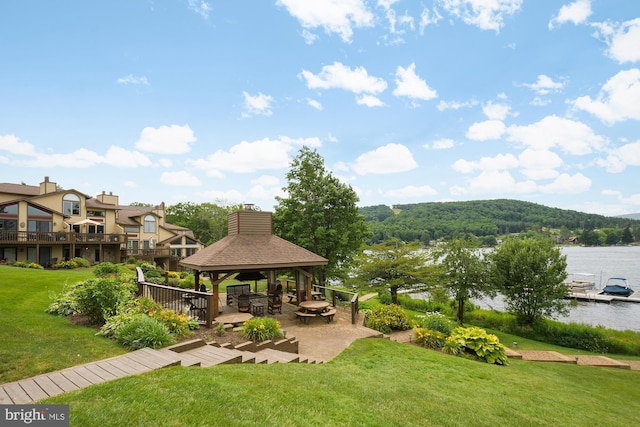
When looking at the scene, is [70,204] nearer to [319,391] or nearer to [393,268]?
[393,268]

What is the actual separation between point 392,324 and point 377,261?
659 centimetres

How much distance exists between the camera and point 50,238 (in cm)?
2567

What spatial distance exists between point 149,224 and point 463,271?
108 feet

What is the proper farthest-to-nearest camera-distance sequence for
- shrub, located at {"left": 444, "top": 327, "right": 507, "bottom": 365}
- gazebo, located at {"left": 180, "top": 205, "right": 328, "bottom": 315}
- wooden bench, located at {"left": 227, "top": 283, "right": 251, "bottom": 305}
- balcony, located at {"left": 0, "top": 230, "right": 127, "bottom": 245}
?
1. balcony, located at {"left": 0, "top": 230, "right": 127, "bottom": 245}
2. wooden bench, located at {"left": 227, "top": 283, "right": 251, "bottom": 305}
3. gazebo, located at {"left": 180, "top": 205, "right": 328, "bottom": 315}
4. shrub, located at {"left": 444, "top": 327, "right": 507, "bottom": 365}

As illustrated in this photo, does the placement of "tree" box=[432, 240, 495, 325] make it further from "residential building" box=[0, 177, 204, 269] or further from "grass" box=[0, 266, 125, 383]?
"residential building" box=[0, 177, 204, 269]

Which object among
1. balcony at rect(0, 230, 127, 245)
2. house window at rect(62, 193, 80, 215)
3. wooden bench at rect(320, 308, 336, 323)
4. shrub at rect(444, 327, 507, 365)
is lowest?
shrub at rect(444, 327, 507, 365)

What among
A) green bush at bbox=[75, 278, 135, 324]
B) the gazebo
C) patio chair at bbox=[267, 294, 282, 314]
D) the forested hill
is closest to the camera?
green bush at bbox=[75, 278, 135, 324]

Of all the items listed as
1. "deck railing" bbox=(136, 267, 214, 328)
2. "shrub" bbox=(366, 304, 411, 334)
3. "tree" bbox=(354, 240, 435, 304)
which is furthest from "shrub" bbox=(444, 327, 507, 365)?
"deck railing" bbox=(136, 267, 214, 328)

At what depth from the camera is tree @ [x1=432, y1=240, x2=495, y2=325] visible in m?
20.6

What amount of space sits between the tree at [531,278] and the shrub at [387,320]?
34.0 feet

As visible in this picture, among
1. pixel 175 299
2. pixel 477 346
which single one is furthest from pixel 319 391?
pixel 477 346

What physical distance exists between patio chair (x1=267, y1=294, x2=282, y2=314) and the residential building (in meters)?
21.9

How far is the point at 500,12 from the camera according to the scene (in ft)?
47.9

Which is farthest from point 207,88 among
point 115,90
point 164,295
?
point 164,295
